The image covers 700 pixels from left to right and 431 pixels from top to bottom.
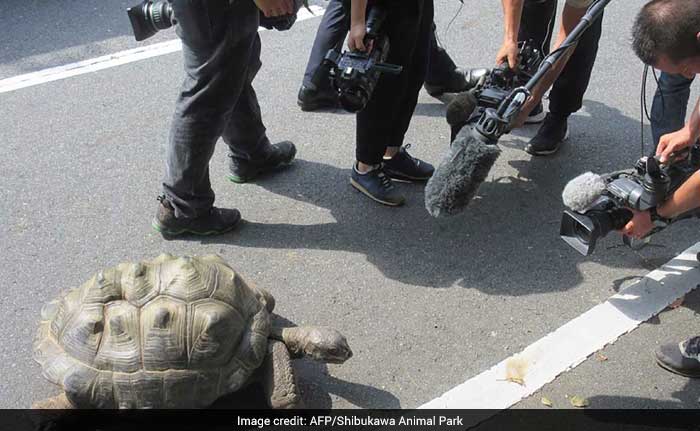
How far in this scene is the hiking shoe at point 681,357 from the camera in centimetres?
297

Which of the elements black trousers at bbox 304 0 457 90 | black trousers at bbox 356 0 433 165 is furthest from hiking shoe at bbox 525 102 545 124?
black trousers at bbox 356 0 433 165

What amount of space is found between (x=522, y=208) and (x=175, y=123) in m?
1.99

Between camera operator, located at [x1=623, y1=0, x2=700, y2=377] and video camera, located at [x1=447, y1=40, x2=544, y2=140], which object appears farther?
video camera, located at [x1=447, y1=40, x2=544, y2=140]

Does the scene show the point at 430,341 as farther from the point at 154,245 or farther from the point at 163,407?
the point at 154,245

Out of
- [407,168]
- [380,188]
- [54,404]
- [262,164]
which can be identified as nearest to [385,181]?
[380,188]

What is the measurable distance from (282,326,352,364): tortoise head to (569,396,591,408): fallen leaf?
0.95 metres

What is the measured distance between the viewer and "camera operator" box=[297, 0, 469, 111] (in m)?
4.66

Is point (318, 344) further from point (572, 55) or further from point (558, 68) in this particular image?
point (572, 55)

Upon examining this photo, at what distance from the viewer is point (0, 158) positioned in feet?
14.5

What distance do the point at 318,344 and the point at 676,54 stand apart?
181cm

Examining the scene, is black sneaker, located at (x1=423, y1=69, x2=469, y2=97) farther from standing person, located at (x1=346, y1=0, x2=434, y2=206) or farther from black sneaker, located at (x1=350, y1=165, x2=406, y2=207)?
black sneaker, located at (x1=350, y1=165, x2=406, y2=207)

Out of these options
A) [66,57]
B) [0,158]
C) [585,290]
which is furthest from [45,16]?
[585,290]

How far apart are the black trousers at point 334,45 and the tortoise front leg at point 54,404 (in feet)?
8.64

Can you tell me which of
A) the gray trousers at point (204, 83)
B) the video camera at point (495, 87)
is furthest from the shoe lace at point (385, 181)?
the gray trousers at point (204, 83)
